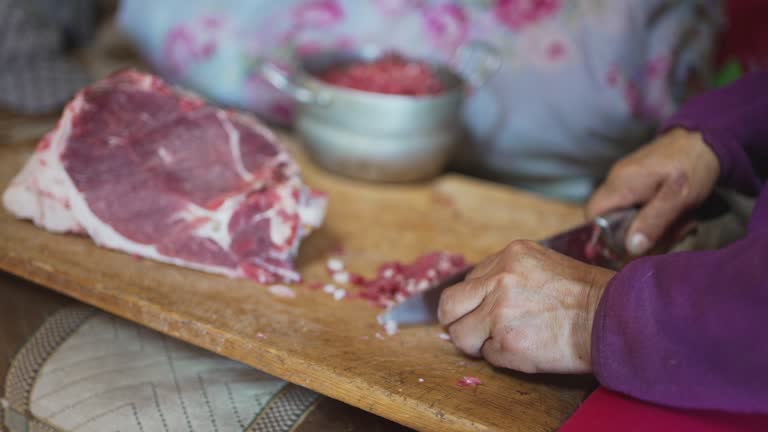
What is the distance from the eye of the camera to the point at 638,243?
1.42 meters

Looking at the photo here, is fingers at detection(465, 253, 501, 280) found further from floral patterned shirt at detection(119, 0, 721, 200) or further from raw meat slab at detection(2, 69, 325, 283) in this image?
floral patterned shirt at detection(119, 0, 721, 200)

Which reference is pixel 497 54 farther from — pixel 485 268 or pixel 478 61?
pixel 485 268

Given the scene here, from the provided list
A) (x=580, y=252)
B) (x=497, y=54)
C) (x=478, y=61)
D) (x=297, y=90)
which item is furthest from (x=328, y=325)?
(x=478, y=61)

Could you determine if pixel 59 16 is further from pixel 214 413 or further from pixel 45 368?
pixel 214 413

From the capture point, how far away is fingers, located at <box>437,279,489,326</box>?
3.65 ft

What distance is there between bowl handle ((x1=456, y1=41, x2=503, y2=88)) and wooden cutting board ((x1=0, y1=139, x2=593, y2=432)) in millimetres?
533

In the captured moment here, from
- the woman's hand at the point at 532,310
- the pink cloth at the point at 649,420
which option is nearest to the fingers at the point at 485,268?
the woman's hand at the point at 532,310

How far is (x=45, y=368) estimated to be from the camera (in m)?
1.19

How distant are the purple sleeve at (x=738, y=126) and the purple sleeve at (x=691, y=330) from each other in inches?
21.7

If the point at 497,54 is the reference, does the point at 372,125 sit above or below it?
below

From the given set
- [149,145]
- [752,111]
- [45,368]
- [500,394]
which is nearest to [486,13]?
[752,111]

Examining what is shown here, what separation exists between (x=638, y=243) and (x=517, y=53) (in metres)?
0.84

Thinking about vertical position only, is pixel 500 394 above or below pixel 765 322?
below

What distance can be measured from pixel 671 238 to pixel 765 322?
2.07ft
